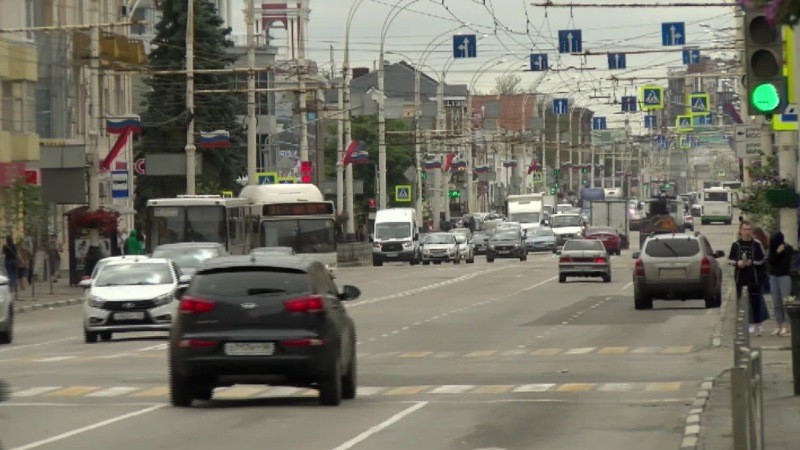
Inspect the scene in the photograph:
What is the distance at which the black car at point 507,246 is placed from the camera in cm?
9226

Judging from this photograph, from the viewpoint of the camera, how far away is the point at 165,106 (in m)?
92.7

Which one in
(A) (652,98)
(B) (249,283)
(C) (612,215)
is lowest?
(C) (612,215)

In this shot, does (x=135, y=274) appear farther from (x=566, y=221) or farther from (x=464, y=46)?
(x=566, y=221)

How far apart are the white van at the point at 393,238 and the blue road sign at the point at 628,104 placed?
2182cm

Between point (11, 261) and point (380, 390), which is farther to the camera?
point (11, 261)

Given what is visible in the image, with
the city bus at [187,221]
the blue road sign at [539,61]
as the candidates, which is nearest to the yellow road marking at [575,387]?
the city bus at [187,221]

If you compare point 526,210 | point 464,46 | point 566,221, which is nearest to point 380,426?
point 464,46

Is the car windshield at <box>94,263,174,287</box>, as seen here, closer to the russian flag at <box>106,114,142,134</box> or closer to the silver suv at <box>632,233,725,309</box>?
the silver suv at <box>632,233,725,309</box>

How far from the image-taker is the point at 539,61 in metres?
74.4

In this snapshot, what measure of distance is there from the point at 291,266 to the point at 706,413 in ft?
14.5

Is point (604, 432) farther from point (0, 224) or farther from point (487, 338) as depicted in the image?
point (0, 224)

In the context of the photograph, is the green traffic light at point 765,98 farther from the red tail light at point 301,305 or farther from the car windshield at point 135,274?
Result: the car windshield at point 135,274

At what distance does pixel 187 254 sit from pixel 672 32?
26.9 m

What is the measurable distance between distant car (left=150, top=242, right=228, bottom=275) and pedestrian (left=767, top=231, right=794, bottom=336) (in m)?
14.1
